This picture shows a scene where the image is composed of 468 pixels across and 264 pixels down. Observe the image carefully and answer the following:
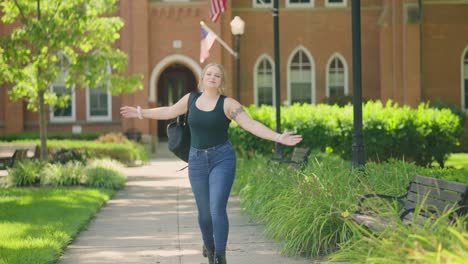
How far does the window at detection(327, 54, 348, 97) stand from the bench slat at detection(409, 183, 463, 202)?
88.2ft

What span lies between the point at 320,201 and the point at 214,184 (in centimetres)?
164

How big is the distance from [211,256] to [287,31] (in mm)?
26937

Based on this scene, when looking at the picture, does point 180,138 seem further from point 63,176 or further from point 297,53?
point 297,53

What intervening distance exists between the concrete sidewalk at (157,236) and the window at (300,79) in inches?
760

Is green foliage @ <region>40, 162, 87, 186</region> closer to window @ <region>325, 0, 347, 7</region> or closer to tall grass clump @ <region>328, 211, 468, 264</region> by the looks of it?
tall grass clump @ <region>328, 211, 468, 264</region>

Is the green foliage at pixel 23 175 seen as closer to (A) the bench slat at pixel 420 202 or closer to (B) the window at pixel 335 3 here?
(A) the bench slat at pixel 420 202

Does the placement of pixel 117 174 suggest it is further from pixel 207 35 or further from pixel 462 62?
pixel 462 62

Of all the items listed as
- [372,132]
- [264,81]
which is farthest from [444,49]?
[372,132]

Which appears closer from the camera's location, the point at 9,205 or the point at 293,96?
the point at 9,205

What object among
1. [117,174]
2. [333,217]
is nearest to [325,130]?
[117,174]

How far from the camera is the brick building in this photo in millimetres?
32219

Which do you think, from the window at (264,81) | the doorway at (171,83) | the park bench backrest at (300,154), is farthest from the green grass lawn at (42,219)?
the doorway at (171,83)

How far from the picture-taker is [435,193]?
7457mm

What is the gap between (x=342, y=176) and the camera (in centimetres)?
1007
